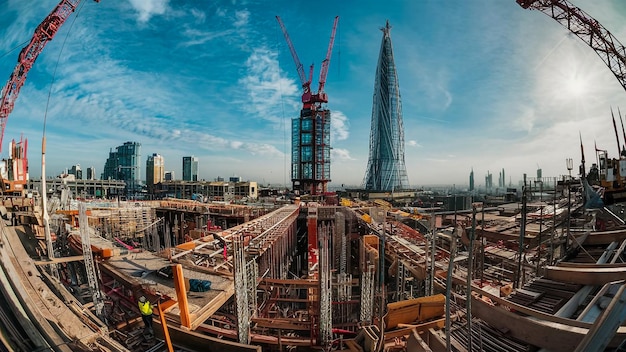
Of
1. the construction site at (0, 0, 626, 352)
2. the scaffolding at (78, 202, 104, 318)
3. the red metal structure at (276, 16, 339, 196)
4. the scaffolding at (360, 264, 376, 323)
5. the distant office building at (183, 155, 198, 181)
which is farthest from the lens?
the distant office building at (183, 155, 198, 181)

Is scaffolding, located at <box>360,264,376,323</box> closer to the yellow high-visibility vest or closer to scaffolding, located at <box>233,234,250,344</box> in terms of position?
scaffolding, located at <box>233,234,250,344</box>

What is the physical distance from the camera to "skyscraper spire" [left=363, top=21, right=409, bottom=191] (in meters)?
79.0

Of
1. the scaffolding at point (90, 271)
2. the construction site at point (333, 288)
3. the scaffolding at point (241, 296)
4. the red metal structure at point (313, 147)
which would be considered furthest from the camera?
the red metal structure at point (313, 147)

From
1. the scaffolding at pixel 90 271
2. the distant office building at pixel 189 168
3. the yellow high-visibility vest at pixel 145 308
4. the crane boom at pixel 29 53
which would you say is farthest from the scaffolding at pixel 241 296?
the distant office building at pixel 189 168

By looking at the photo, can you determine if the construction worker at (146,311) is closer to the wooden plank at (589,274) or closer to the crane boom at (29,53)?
the wooden plank at (589,274)

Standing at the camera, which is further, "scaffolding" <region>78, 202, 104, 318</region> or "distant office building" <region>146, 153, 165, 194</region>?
"distant office building" <region>146, 153, 165, 194</region>

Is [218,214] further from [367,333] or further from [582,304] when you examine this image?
[582,304]

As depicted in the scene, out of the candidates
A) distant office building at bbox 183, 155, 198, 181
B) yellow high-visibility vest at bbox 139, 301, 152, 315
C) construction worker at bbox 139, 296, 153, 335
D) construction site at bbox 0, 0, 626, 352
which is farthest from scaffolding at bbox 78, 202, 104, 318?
distant office building at bbox 183, 155, 198, 181

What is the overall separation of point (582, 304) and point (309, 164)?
46.3 m

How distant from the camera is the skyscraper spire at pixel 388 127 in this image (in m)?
79.0

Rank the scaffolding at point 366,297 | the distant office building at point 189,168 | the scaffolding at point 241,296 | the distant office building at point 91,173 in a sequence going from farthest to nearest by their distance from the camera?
1. the distant office building at point 189,168
2. the distant office building at point 91,173
3. the scaffolding at point 366,297
4. the scaffolding at point 241,296

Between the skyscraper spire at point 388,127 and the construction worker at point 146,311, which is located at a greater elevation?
the skyscraper spire at point 388,127

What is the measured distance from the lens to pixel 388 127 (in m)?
79.5

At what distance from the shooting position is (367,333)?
6113 millimetres
